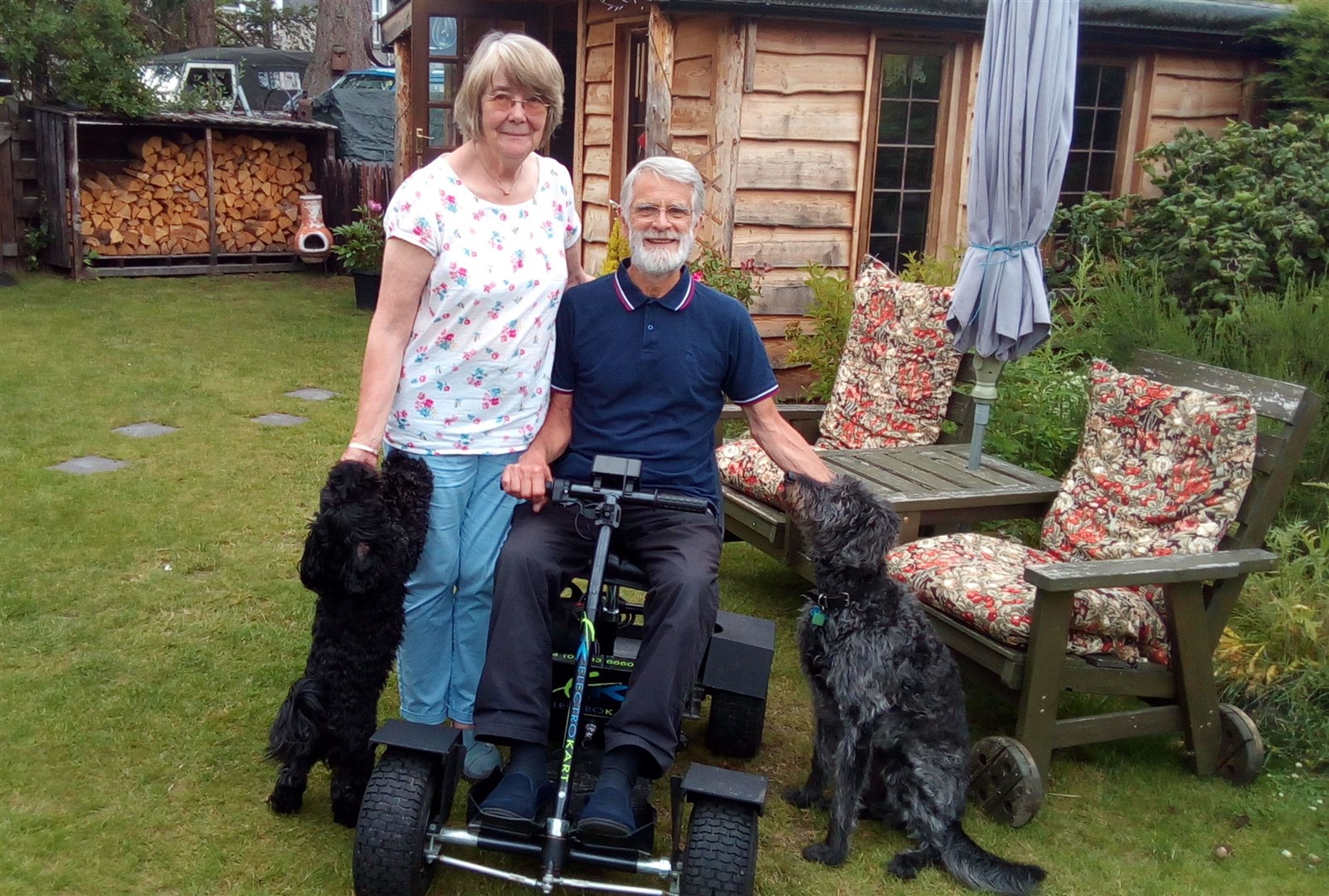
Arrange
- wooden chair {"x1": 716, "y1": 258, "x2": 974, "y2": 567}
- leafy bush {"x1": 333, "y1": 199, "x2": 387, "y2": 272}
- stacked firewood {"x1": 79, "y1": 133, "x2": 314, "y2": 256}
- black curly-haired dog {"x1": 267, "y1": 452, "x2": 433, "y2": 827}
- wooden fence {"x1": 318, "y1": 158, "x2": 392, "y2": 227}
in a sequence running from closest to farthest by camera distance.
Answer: black curly-haired dog {"x1": 267, "y1": 452, "x2": 433, "y2": 827} → wooden chair {"x1": 716, "y1": 258, "x2": 974, "y2": 567} → leafy bush {"x1": 333, "y1": 199, "x2": 387, "y2": 272} → stacked firewood {"x1": 79, "y1": 133, "x2": 314, "y2": 256} → wooden fence {"x1": 318, "y1": 158, "x2": 392, "y2": 227}

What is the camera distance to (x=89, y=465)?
5781 mm

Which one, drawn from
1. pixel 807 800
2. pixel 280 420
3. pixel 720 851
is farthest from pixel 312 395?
pixel 720 851

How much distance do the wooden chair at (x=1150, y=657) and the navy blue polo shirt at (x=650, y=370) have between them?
37.4 inches

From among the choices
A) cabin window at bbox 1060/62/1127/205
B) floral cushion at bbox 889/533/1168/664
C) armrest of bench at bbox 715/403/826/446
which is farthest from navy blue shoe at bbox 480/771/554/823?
cabin window at bbox 1060/62/1127/205

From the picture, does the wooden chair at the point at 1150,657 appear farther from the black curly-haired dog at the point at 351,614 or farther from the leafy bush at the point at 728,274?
the leafy bush at the point at 728,274

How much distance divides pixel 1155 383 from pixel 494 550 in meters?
2.17

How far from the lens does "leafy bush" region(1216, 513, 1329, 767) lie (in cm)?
366

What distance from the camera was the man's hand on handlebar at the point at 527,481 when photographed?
301 cm

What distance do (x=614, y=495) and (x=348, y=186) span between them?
1018 centimetres

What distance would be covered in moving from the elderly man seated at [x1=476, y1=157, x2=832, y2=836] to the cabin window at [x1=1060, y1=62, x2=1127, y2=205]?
5.74 meters

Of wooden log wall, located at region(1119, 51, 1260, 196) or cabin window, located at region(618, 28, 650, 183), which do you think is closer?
wooden log wall, located at region(1119, 51, 1260, 196)

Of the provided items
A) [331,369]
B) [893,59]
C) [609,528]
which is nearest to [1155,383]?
[609,528]

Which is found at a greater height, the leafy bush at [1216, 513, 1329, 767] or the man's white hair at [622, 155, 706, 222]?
the man's white hair at [622, 155, 706, 222]

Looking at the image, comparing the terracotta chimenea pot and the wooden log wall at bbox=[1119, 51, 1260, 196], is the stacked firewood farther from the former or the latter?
the wooden log wall at bbox=[1119, 51, 1260, 196]
